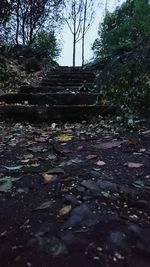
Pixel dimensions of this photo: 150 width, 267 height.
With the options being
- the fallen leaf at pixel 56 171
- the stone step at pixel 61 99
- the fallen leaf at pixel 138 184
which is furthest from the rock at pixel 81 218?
the stone step at pixel 61 99

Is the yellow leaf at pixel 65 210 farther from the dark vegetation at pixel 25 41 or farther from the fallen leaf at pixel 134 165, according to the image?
the dark vegetation at pixel 25 41

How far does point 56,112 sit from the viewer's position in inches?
167

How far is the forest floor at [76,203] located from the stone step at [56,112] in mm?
1085

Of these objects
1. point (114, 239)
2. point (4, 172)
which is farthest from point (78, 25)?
point (114, 239)

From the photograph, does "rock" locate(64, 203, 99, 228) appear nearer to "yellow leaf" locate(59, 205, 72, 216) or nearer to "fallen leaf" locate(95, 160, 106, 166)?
"yellow leaf" locate(59, 205, 72, 216)

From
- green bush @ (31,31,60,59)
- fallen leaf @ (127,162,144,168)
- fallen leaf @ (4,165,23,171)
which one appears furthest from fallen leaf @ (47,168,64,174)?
green bush @ (31,31,60,59)

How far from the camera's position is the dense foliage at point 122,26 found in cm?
920

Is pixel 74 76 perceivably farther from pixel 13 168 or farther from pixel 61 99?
pixel 13 168

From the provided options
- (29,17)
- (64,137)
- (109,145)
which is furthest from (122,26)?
(109,145)

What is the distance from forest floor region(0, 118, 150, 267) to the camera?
139cm

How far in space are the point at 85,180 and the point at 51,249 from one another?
2.33 ft

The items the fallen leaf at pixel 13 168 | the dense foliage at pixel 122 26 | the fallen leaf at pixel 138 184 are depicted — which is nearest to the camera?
the fallen leaf at pixel 138 184

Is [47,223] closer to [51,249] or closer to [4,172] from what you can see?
[51,249]

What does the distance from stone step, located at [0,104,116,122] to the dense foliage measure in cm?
436
